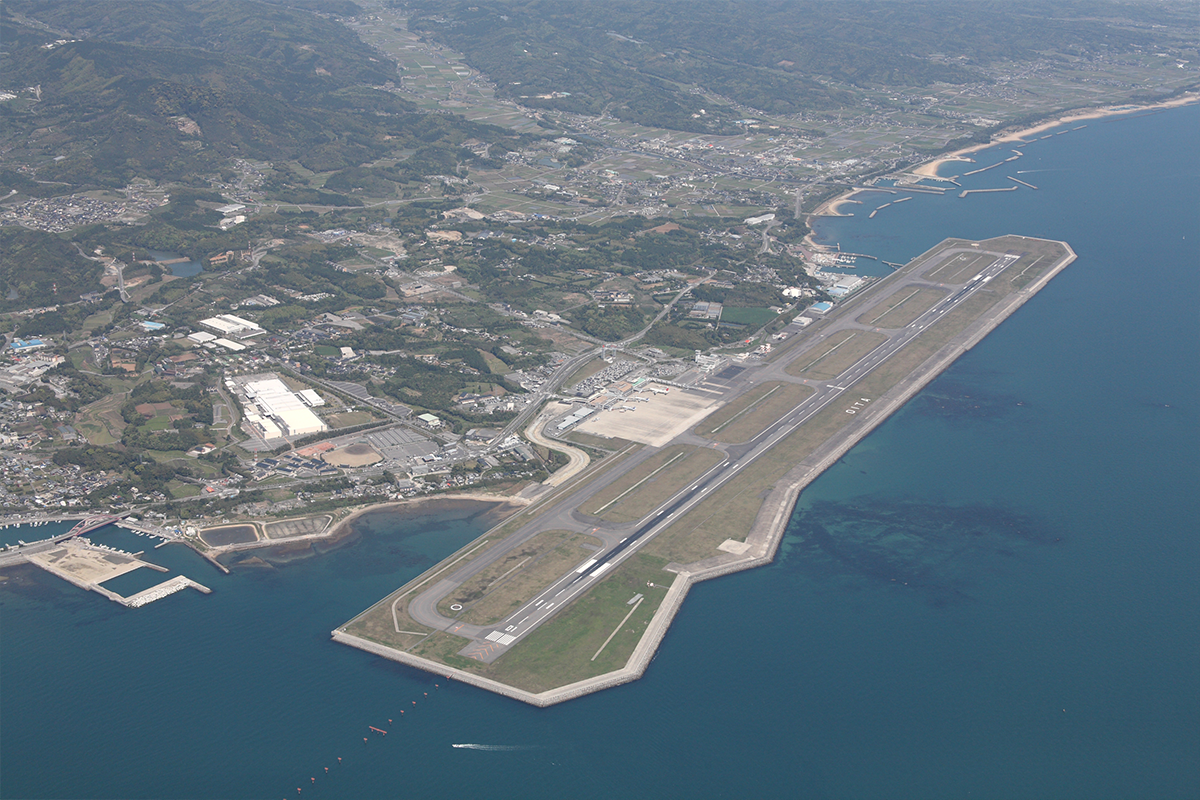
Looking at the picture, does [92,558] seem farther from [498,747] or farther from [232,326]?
[232,326]

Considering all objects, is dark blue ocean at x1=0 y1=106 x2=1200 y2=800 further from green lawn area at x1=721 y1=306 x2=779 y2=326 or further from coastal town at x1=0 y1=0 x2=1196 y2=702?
green lawn area at x1=721 y1=306 x2=779 y2=326

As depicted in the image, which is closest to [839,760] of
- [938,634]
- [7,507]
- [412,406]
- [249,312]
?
[938,634]

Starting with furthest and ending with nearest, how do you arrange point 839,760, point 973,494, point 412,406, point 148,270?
point 148,270
point 412,406
point 973,494
point 839,760

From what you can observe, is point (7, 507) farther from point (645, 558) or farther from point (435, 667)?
point (645, 558)

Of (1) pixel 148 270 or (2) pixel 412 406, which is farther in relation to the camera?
(1) pixel 148 270

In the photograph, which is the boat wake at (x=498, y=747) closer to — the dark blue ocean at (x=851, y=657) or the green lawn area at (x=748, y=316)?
the dark blue ocean at (x=851, y=657)

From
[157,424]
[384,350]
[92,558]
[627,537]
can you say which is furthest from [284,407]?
[627,537]

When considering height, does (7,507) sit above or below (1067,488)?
below
